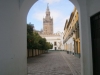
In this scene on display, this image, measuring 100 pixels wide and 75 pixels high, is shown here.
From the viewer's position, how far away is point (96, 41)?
22.8 feet

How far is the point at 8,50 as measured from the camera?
6824 millimetres

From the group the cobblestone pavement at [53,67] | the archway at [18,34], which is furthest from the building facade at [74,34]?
the archway at [18,34]

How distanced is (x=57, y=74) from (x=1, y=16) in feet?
18.8

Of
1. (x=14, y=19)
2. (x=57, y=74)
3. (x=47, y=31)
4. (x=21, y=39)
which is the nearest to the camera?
(x=14, y=19)

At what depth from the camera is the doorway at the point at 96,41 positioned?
22.3ft

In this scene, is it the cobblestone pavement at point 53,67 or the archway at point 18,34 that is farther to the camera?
the cobblestone pavement at point 53,67

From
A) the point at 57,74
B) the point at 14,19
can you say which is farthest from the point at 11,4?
the point at 57,74

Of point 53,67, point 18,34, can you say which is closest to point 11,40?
point 18,34

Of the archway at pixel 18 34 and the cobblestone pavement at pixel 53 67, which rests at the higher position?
the archway at pixel 18 34

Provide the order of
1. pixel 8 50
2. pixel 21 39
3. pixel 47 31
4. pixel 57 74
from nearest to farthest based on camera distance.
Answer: pixel 8 50, pixel 21 39, pixel 57 74, pixel 47 31

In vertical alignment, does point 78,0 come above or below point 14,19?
above

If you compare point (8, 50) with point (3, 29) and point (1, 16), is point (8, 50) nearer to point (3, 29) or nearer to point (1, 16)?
point (3, 29)

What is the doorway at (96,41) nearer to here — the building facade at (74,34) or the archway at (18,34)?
the archway at (18,34)

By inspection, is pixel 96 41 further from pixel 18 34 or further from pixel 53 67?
pixel 53 67
